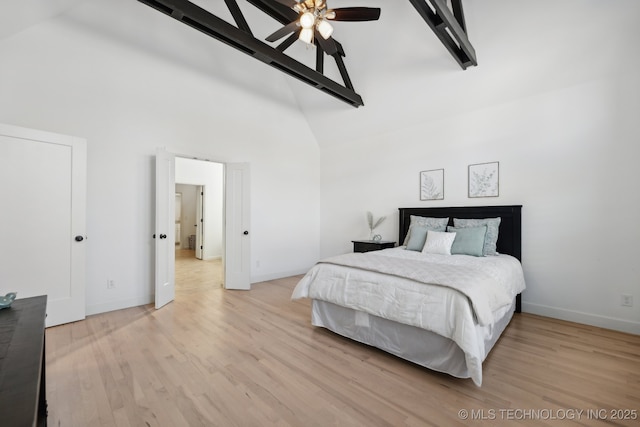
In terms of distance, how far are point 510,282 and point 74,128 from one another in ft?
16.7

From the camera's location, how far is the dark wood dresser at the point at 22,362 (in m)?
0.77

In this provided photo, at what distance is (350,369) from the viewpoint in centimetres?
221

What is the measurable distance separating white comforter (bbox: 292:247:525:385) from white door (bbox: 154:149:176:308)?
1.93 metres

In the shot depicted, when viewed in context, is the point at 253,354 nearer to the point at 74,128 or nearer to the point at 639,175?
the point at 74,128

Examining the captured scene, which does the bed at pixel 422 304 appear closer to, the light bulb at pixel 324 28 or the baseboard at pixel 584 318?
the baseboard at pixel 584 318

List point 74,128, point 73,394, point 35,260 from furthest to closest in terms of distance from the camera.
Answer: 1. point 74,128
2. point 35,260
3. point 73,394

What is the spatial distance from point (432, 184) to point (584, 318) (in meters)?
2.41

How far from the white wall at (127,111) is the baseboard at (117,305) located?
0.01 m

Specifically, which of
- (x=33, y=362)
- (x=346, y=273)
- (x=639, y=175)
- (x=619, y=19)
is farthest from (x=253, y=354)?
(x=619, y=19)

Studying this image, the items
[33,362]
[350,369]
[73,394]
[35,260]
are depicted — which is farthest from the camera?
[35,260]

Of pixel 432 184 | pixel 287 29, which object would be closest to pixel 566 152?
pixel 432 184

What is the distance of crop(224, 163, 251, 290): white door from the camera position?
4.56m

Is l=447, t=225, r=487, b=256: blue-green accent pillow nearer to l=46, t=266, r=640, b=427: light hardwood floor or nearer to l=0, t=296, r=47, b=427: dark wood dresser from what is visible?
l=46, t=266, r=640, b=427: light hardwood floor

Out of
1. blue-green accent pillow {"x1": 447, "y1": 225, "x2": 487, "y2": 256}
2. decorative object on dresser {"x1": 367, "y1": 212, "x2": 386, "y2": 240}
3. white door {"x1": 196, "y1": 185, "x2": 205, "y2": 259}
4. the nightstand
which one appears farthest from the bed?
white door {"x1": 196, "y1": 185, "x2": 205, "y2": 259}
